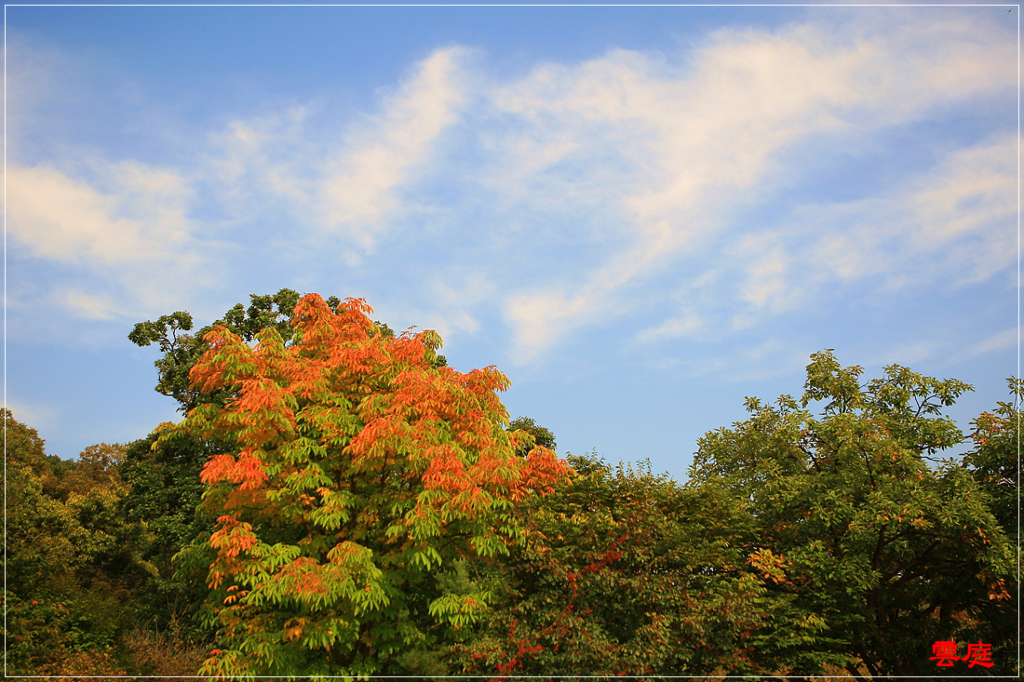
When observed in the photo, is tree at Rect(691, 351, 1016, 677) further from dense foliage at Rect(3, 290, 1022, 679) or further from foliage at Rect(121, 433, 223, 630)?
foliage at Rect(121, 433, 223, 630)

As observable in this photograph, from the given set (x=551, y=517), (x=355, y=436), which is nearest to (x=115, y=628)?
(x=355, y=436)

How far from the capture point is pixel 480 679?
40.7 ft

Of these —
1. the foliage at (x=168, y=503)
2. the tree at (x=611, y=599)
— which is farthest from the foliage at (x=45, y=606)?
the tree at (x=611, y=599)

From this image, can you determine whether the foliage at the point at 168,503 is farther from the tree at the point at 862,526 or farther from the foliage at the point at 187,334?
the tree at the point at 862,526

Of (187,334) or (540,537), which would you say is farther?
(187,334)

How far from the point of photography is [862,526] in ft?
47.4

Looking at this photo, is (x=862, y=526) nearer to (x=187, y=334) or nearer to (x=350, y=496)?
(x=350, y=496)

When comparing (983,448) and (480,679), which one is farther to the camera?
(983,448)

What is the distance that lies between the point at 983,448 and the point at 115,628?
24.5 meters

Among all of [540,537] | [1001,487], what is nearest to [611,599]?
[540,537]

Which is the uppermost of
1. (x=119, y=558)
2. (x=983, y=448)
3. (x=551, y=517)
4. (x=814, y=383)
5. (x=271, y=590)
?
(x=814, y=383)

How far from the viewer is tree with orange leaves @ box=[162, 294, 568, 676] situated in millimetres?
12461

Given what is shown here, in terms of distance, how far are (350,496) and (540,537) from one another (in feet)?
13.1

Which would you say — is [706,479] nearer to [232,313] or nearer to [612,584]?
[612,584]
